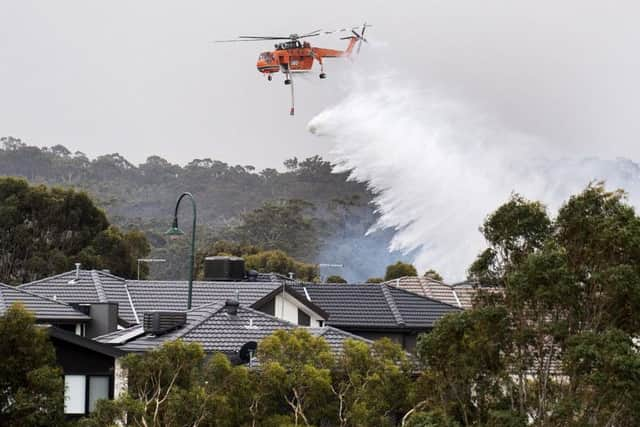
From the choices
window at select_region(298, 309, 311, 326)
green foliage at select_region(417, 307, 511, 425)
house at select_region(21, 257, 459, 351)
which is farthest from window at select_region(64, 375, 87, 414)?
window at select_region(298, 309, 311, 326)

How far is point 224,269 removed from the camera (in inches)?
2318

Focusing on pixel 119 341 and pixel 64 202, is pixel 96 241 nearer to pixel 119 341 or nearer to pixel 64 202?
pixel 64 202

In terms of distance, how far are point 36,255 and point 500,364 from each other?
8494 centimetres

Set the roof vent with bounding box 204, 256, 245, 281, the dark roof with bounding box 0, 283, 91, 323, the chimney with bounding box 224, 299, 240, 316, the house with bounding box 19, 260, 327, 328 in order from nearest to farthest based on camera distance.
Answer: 1. the chimney with bounding box 224, 299, 240, 316
2. the dark roof with bounding box 0, 283, 91, 323
3. the house with bounding box 19, 260, 327, 328
4. the roof vent with bounding box 204, 256, 245, 281

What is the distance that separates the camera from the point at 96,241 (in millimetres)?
106688

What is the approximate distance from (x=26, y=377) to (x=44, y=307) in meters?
14.3

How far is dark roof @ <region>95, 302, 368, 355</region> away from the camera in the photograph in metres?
36.7

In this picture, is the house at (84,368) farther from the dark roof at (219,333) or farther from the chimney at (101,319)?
the chimney at (101,319)

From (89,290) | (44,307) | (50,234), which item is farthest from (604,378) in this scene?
(50,234)

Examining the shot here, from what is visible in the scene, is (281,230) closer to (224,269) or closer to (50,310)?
(224,269)

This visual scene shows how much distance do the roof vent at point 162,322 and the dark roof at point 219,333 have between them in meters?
0.13

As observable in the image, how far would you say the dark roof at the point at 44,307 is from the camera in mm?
42125

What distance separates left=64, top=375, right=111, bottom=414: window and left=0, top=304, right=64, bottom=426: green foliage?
14.2 ft

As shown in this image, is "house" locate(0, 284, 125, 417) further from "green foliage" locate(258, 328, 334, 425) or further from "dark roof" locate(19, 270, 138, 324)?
"dark roof" locate(19, 270, 138, 324)
